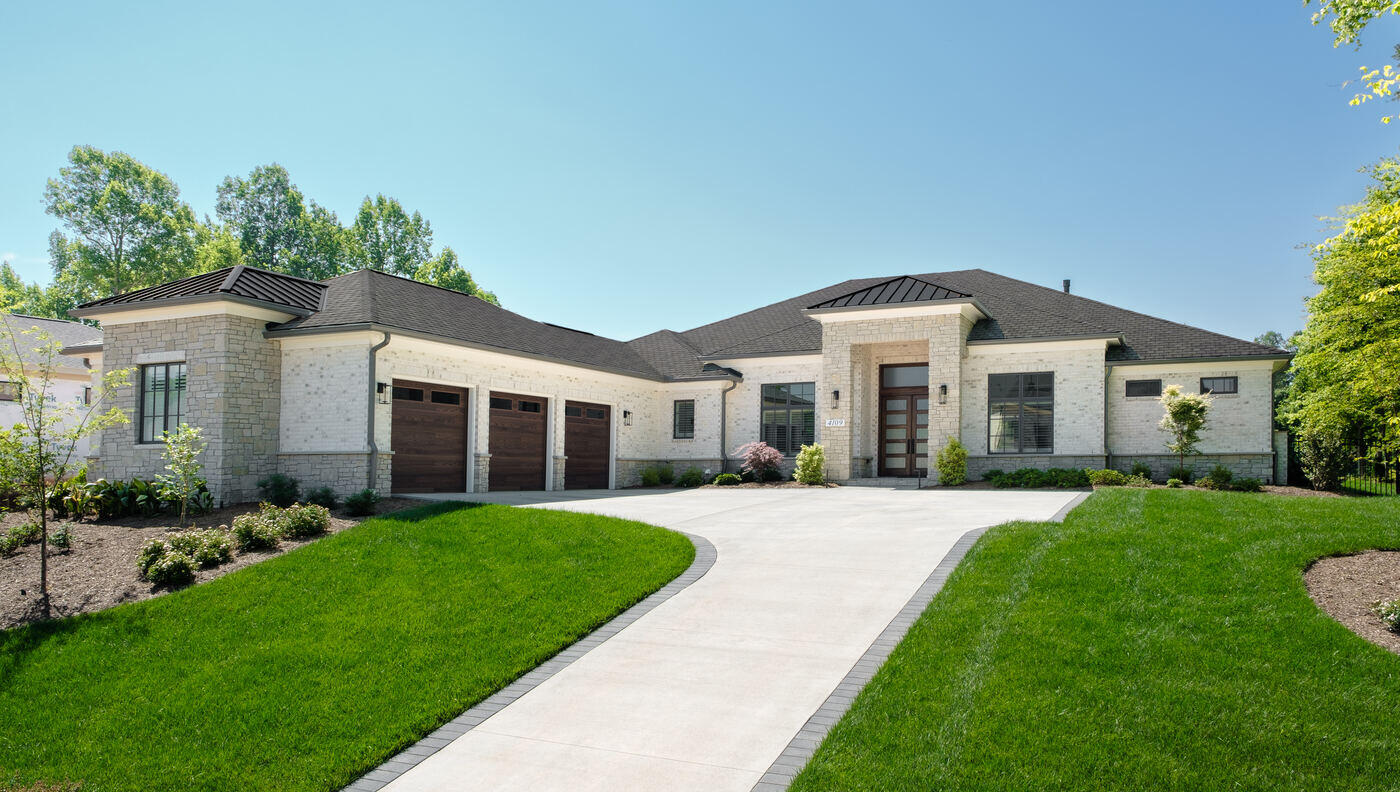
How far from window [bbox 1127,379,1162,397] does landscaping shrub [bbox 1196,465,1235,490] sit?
7.67ft

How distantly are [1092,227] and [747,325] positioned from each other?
34.5 ft

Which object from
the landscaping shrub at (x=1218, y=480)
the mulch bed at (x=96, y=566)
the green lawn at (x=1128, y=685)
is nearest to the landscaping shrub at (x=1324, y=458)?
the landscaping shrub at (x=1218, y=480)

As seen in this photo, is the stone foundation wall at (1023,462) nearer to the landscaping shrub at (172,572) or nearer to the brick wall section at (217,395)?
the brick wall section at (217,395)

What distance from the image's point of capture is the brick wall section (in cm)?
1557

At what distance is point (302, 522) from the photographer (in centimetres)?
1189

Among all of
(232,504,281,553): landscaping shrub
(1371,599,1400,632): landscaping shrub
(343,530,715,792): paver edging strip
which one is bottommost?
(343,530,715,792): paver edging strip

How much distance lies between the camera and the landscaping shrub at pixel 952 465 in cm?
2044

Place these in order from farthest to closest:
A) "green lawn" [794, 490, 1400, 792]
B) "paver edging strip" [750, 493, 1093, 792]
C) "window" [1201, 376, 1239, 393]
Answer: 1. "window" [1201, 376, 1239, 393]
2. "paver edging strip" [750, 493, 1093, 792]
3. "green lawn" [794, 490, 1400, 792]

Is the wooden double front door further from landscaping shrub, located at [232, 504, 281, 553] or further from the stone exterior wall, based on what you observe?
landscaping shrub, located at [232, 504, 281, 553]

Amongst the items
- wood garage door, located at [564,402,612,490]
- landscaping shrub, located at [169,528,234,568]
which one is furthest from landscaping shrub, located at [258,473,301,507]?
wood garage door, located at [564,402,612,490]

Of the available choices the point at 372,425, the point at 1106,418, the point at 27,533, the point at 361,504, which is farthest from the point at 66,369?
the point at 1106,418

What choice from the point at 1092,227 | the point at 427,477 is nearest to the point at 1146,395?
the point at 1092,227

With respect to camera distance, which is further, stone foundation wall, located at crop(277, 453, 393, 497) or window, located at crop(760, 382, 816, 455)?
window, located at crop(760, 382, 816, 455)

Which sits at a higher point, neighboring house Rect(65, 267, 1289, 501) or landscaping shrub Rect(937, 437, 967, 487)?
neighboring house Rect(65, 267, 1289, 501)
